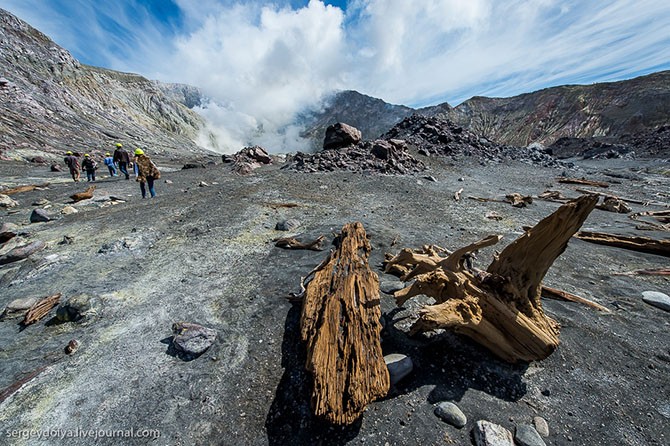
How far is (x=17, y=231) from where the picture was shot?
7520 millimetres

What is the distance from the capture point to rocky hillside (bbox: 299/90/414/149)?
91500 mm

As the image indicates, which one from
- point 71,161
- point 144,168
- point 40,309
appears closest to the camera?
point 40,309

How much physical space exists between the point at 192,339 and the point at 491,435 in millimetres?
3391

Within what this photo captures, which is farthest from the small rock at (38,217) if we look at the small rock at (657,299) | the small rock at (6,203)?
the small rock at (657,299)

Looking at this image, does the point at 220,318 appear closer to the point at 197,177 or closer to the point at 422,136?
the point at 197,177

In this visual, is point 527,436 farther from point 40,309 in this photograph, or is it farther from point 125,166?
point 125,166

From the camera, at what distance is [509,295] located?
3379mm

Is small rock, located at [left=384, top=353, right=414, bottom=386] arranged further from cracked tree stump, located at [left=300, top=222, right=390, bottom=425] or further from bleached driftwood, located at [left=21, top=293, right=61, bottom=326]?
bleached driftwood, located at [left=21, top=293, right=61, bottom=326]

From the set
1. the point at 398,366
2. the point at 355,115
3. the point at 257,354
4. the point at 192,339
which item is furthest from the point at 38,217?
the point at 355,115

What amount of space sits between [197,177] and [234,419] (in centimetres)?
1831

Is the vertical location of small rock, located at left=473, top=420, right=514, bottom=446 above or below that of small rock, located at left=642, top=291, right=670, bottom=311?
below

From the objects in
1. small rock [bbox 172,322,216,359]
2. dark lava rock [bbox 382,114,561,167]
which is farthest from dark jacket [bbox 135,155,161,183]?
dark lava rock [bbox 382,114,561,167]

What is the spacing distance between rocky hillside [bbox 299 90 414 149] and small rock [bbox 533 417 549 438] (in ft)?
296

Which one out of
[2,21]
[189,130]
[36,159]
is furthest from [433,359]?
[189,130]
